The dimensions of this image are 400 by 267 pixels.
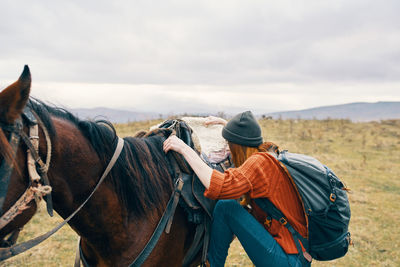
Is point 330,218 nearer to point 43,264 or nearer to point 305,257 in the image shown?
point 305,257

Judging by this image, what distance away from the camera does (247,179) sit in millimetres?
1946

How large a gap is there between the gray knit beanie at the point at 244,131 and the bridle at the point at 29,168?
134 centimetres

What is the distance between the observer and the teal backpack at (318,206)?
2049mm

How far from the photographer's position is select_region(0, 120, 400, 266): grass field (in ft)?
15.5

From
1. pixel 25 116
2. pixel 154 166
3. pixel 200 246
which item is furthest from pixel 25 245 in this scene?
pixel 200 246

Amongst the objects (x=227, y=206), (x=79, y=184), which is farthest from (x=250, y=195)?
(x=79, y=184)

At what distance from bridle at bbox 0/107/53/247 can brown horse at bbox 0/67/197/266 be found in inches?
0.9

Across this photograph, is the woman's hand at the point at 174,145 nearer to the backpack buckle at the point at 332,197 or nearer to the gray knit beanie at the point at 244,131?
the gray knit beanie at the point at 244,131

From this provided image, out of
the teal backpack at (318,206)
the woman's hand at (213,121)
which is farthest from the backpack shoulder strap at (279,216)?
the woman's hand at (213,121)

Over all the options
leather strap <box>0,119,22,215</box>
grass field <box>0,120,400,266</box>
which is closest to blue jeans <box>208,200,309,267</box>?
leather strap <box>0,119,22,215</box>

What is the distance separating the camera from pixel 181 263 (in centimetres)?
223

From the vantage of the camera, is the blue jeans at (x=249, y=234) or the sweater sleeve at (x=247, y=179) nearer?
the sweater sleeve at (x=247, y=179)

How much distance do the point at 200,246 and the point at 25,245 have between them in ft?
4.55

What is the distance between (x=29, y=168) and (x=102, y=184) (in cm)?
51
